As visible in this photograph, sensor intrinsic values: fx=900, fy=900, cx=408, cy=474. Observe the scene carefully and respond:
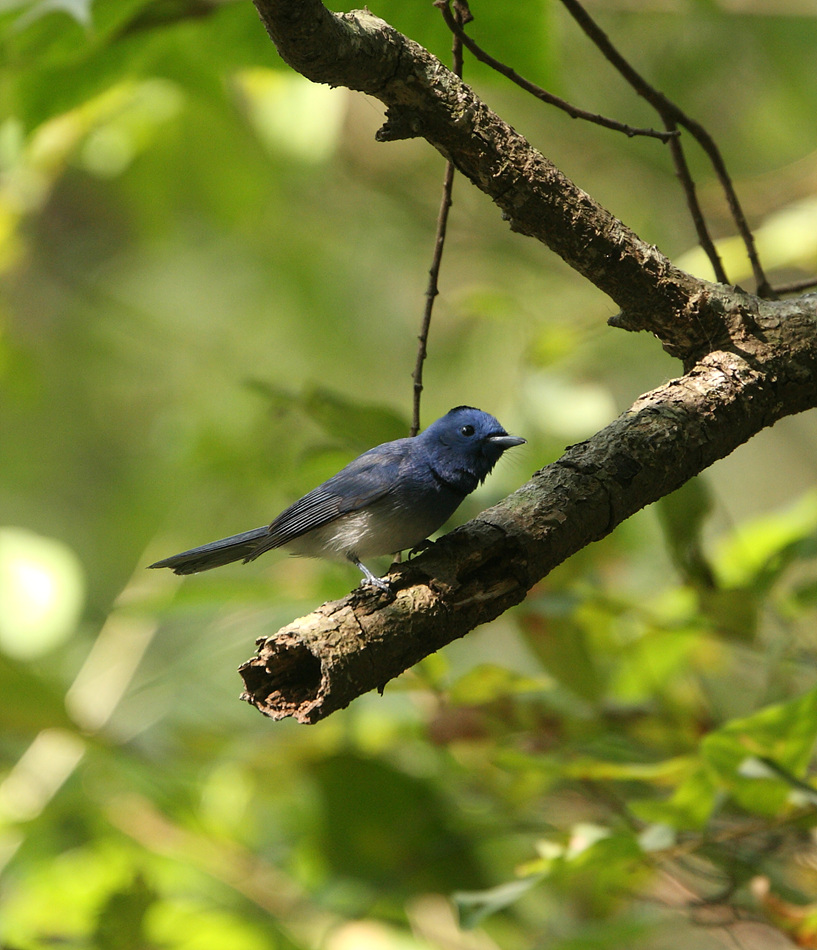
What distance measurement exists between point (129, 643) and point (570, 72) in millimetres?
3831

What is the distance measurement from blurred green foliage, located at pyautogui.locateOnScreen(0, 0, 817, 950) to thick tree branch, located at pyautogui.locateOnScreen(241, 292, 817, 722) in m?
0.62

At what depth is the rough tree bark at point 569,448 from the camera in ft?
4.17

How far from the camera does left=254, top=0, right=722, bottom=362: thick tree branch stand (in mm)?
1277

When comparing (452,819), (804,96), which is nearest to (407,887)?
(452,819)

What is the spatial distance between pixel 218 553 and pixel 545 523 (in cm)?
127

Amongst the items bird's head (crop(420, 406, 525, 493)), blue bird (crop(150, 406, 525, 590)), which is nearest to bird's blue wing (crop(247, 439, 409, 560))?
blue bird (crop(150, 406, 525, 590))

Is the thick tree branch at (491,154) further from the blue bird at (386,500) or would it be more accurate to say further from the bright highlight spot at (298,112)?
the bright highlight spot at (298,112)

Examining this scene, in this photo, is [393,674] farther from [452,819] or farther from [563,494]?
[452,819]

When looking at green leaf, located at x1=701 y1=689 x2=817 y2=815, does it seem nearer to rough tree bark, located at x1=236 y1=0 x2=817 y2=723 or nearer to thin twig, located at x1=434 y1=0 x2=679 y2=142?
rough tree bark, located at x1=236 y1=0 x2=817 y2=723

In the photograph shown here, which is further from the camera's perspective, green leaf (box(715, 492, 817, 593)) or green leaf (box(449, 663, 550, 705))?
green leaf (box(715, 492, 817, 593))

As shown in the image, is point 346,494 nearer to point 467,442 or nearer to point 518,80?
point 467,442

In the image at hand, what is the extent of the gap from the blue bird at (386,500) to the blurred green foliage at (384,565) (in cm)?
21

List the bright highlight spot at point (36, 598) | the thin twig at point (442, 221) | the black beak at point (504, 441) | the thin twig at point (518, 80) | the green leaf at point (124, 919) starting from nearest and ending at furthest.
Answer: the thin twig at point (518, 80) < the thin twig at point (442, 221) < the green leaf at point (124, 919) < the black beak at point (504, 441) < the bright highlight spot at point (36, 598)

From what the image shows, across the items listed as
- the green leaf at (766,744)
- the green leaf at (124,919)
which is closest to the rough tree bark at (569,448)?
the green leaf at (766,744)
